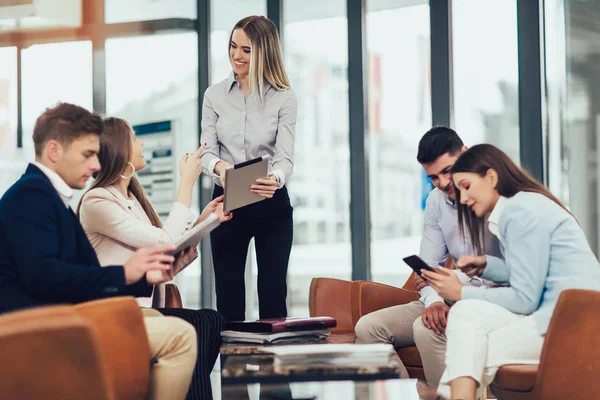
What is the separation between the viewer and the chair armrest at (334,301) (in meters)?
4.02

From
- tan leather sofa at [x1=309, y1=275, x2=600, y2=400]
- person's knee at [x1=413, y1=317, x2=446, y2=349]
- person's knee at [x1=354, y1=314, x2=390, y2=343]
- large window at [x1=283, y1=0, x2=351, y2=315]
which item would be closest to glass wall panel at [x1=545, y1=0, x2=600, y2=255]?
large window at [x1=283, y1=0, x2=351, y2=315]

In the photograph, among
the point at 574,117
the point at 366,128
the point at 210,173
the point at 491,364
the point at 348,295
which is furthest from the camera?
the point at 366,128

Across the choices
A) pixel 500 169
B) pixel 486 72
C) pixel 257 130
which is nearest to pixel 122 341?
pixel 500 169

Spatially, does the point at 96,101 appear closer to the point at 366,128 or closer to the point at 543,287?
the point at 366,128

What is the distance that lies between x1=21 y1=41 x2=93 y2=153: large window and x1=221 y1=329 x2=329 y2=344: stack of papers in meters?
4.16

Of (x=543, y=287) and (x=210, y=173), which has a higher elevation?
(x=210, y=173)

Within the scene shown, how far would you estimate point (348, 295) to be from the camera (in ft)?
13.2

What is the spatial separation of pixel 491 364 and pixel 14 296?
1438 millimetres

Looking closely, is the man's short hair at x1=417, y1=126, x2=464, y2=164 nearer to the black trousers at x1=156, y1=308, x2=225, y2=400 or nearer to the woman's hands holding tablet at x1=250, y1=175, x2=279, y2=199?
the woman's hands holding tablet at x1=250, y1=175, x2=279, y2=199

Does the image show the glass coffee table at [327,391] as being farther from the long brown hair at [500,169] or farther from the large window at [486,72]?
the large window at [486,72]

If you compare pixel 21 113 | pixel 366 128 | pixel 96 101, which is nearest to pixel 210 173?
pixel 366 128

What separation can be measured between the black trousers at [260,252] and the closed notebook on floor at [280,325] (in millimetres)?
626

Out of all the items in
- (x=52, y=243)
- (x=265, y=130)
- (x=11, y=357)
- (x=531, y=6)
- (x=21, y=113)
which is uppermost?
(x=531, y=6)

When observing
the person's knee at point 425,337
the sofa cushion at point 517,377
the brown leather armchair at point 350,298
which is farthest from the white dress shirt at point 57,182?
the brown leather armchair at point 350,298
